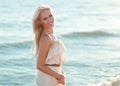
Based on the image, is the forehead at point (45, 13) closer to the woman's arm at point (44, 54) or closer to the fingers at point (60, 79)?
the woman's arm at point (44, 54)

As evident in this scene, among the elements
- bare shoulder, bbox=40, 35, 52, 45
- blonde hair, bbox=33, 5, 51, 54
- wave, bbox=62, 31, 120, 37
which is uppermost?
blonde hair, bbox=33, 5, 51, 54

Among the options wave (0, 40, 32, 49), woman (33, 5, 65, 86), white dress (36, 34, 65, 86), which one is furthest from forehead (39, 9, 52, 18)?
wave (0, 40, 32, 49)

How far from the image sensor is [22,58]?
Answer: 40.8ft

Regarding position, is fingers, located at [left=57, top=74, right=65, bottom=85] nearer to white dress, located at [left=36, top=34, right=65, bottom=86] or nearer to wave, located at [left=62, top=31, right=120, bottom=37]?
white dress, located at [left=36, top=34, right=65, bottom=86]

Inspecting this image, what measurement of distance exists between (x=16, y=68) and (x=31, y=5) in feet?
43.2

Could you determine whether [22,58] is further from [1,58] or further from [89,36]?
[89,36]

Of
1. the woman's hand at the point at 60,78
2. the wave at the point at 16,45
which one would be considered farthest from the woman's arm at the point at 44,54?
the wave at the point at 16,45

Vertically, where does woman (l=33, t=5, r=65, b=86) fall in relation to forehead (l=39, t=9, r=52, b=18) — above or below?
below

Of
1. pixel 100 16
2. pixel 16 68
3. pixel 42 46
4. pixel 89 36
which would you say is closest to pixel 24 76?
pixel 16 68

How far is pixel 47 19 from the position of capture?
4.97 meters

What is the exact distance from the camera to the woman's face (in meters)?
4.95

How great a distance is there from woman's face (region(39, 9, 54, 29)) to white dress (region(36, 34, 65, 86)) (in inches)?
5.0

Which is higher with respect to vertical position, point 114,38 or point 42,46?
point 42,46

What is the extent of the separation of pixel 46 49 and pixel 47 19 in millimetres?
351
